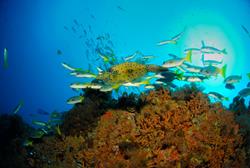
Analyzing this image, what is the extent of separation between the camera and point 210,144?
17.5ft

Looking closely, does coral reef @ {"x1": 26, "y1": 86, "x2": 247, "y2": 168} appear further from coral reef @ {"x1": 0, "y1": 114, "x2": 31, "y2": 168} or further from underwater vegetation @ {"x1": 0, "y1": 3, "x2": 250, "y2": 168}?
coral reef @ {"x1": 0, "y1": 114, "x2": 31, "y2": 168}

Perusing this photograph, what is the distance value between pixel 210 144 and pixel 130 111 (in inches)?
81.8

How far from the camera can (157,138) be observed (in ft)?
16.8

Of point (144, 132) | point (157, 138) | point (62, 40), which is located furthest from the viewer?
point (62, 40)

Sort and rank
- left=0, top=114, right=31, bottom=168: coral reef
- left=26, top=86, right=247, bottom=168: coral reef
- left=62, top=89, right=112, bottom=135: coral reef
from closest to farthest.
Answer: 1. left=26, top=86, right=247, bottom=168: coral reef
2. left=62, top=89, right=112, bottom=135: coral reef
3. left=0, top=114, right=31, bottom=168: coral reef

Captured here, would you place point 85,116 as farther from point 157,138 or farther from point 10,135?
point 10,135

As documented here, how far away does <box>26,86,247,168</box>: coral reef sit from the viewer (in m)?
5.04

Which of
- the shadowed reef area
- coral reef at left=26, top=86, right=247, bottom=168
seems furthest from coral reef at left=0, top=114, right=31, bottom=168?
coral reef at left=26, top=86, right=247, bottom=168

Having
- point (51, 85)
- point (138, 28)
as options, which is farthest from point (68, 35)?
point (138, 28)

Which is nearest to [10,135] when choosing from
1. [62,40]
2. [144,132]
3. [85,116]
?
[85,116]

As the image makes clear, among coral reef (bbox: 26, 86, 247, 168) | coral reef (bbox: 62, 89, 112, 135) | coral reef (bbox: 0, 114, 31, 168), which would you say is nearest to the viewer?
coral reef (bbox: 26, 86, 247, 168)

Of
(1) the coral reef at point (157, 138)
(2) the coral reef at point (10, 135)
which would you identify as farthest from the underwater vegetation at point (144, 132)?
(2) the coral reef at point (10, 135)

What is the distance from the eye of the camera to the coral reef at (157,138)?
5.04 meters

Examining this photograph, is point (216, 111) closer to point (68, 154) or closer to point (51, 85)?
point (68, 154)
